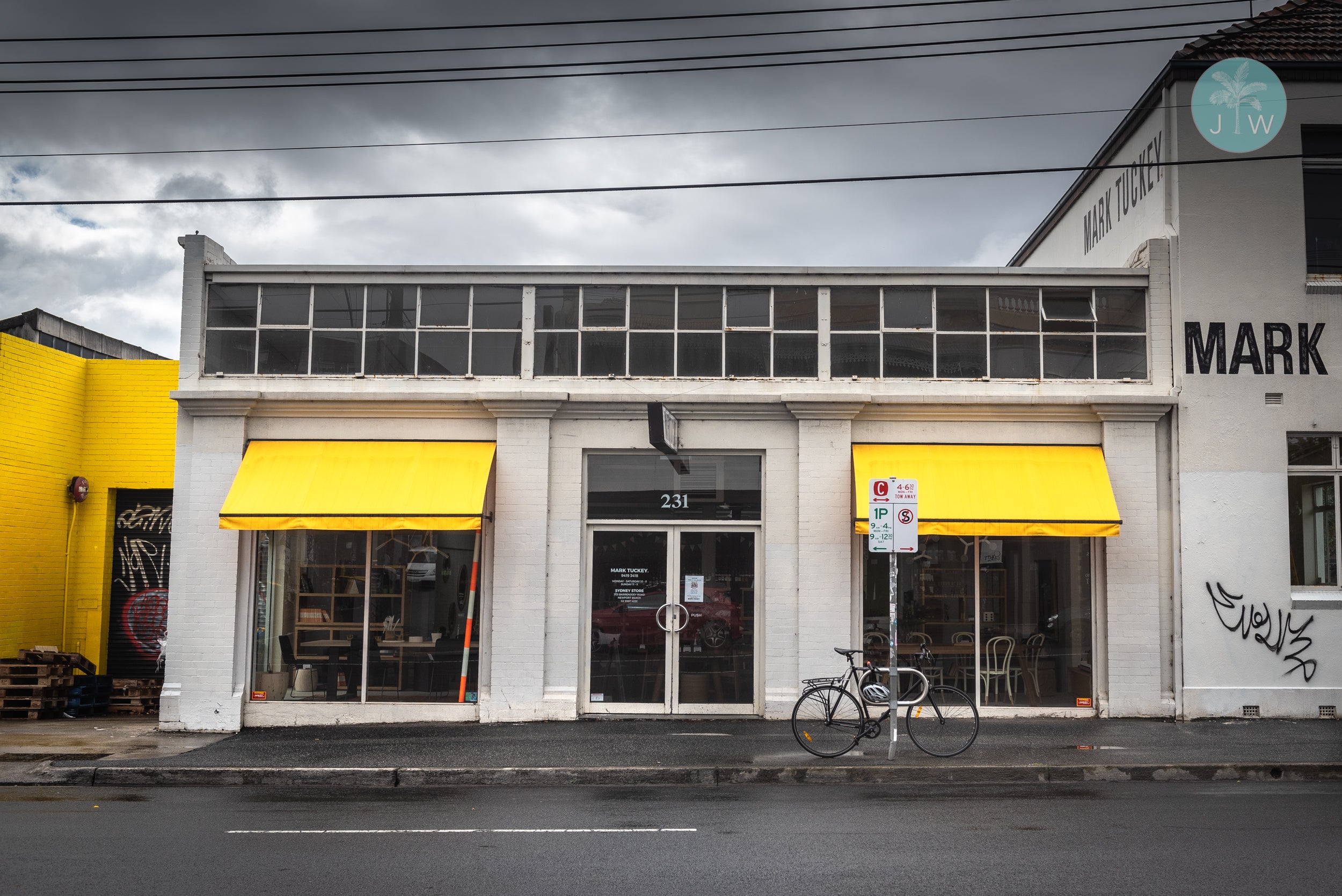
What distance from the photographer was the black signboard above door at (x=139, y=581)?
16312 millimetres

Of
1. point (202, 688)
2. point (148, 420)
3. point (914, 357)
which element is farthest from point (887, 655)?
point (148, 420)

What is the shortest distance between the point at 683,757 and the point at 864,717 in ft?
6.21

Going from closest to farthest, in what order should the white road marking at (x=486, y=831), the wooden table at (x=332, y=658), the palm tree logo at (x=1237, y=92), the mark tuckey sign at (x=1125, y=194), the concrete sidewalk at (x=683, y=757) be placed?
the white road marking at (x=486, y=831) < the concrete sidewalk at (x=683, y=757) < the wooden table at (x=332, y=658) < the palm tree logo at (x=1237, y=92) < the mark tuckey sign at (x=1125, y=194)

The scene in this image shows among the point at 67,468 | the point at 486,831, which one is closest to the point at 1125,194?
the point at 486,831

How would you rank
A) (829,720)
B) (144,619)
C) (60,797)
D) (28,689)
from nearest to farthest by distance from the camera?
(60,797) → (829,720) → (28,689) → (144,619)

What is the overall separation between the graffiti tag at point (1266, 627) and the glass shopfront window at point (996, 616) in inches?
61.0

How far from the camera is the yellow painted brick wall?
50.3 ft

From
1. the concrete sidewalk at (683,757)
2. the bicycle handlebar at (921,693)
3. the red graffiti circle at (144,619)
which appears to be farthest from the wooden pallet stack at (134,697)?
the bicycle handlebar at (921,693)

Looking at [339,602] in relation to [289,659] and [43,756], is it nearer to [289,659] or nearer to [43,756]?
[289,659]

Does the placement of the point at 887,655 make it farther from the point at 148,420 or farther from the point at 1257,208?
the point at 148,420

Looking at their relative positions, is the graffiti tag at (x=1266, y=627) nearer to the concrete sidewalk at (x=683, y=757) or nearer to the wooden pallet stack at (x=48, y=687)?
the concrete sidewalk at (x=683, y=757)

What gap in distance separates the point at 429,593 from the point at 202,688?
2.91 m

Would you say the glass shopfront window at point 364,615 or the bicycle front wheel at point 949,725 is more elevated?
the glass shopfront window at point 364,615

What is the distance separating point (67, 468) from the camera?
16.2m
